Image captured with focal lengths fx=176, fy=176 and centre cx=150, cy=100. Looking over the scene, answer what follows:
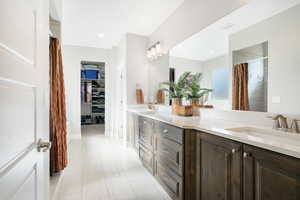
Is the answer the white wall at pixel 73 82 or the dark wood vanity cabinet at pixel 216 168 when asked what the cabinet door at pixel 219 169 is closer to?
the dark wood vanity cabinet at pixel 216 168

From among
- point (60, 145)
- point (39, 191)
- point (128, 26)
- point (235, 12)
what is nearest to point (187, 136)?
point (39, 191)

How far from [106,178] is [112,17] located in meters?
2.77

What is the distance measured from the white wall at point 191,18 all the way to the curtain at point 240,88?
64cm

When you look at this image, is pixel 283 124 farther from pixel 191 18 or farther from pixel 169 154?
pixel 191 18

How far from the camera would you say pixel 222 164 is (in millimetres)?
1317

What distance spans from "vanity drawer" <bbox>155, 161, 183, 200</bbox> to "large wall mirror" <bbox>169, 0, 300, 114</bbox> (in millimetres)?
970

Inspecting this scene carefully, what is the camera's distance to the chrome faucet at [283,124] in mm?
1312

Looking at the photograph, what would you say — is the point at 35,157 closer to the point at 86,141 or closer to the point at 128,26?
the point at 128,26

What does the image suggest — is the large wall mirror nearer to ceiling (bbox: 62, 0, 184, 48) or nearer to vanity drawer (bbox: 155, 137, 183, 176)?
vanity drawer (bbox: 155, 137, 183, 176)

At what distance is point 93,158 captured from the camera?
10.7 feet

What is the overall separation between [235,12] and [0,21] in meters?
1.99

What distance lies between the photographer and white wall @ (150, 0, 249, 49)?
6.64 ft

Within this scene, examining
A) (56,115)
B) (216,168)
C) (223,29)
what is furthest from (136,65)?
(216,168)

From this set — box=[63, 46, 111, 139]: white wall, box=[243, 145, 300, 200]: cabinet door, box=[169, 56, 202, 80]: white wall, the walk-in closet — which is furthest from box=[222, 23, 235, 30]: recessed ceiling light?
the walk-in closet
